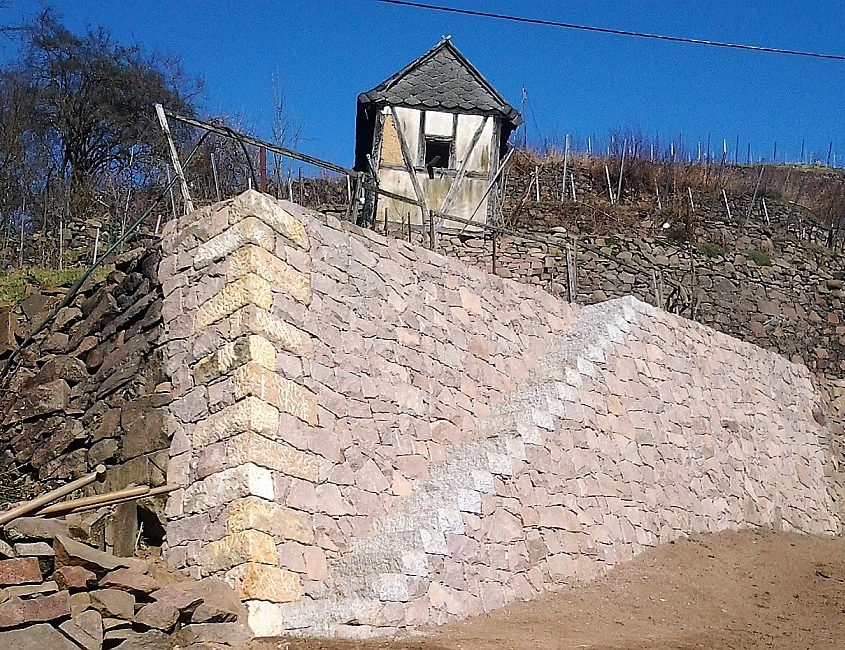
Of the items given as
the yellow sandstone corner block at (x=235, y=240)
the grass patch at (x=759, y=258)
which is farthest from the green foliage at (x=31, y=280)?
the grass patch at (x=759, y=258)

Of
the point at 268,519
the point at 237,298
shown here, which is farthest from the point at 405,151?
the point at 268,519

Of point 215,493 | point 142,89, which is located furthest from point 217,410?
point 142,89

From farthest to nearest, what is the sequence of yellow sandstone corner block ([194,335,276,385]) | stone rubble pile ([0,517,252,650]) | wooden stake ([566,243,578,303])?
1. wooden stake ([566,243,578,303])
2. yellow sandstone corner block ([194,335,276,385])
3. stone rubble pile ([0,517,252,650])

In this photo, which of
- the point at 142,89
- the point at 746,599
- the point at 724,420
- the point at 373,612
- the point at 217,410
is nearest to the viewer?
the point at 373,612

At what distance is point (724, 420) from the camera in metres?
12.9

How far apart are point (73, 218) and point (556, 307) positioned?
1015cm

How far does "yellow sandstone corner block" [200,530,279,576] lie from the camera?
276 inches

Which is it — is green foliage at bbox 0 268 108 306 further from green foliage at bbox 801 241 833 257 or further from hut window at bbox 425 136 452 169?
green foliage at bbox 801 241 833 257

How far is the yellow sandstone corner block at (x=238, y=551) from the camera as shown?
701 cm

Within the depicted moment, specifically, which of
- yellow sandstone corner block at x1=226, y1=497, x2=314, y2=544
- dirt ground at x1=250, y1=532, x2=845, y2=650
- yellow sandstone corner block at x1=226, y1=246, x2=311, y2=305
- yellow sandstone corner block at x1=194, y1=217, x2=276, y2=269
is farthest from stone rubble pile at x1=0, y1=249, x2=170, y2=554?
dirt ground at x1=250, y1=532, x2=845, y2=650

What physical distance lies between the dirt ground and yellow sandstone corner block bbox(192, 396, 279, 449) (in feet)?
5.24

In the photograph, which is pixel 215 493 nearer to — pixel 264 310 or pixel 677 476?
pixel 264 310

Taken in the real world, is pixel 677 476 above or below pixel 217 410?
below

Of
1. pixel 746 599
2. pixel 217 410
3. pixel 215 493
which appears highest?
pixel 217 410
